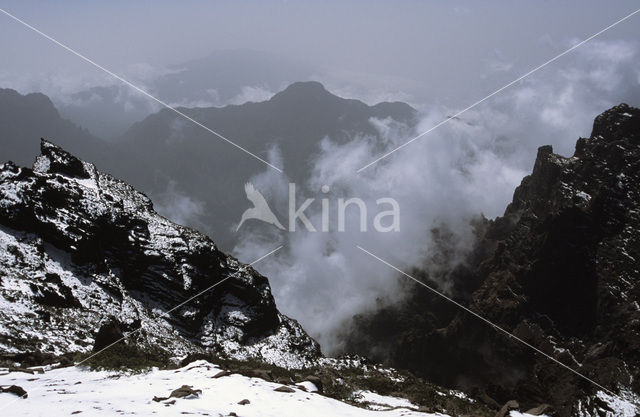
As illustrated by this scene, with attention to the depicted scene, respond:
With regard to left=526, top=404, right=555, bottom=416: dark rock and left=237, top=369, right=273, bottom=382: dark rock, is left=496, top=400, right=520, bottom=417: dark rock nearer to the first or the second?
left=526, top=404, right=555, bottom=416: dark rock

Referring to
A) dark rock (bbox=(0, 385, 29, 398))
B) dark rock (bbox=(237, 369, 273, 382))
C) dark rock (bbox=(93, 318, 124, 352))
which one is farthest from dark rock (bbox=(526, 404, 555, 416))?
dark rock (bbox=(93, 318, 124, 352))

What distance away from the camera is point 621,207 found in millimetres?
163625

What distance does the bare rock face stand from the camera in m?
47.6

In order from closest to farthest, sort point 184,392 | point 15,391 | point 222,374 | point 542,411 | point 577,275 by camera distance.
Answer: point 15,391, point 184,392, point 222,374, point 542,411, point 577,275

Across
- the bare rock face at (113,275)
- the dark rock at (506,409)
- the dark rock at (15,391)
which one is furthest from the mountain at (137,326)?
the dark rock at (506,409)

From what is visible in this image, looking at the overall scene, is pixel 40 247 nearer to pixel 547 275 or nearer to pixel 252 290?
pixel 252 290

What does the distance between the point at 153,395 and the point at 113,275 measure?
53.3m

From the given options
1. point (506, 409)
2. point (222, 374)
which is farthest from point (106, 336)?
point (506, 409)

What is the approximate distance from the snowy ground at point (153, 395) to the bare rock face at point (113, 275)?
73.1ft

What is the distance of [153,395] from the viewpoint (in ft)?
53.5

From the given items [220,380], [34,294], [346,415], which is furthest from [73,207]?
[346,415]

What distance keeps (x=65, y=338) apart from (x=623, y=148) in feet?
638

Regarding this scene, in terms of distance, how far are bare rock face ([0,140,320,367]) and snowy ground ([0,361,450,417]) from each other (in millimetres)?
22288

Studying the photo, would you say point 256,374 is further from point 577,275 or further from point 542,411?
point 577,275
